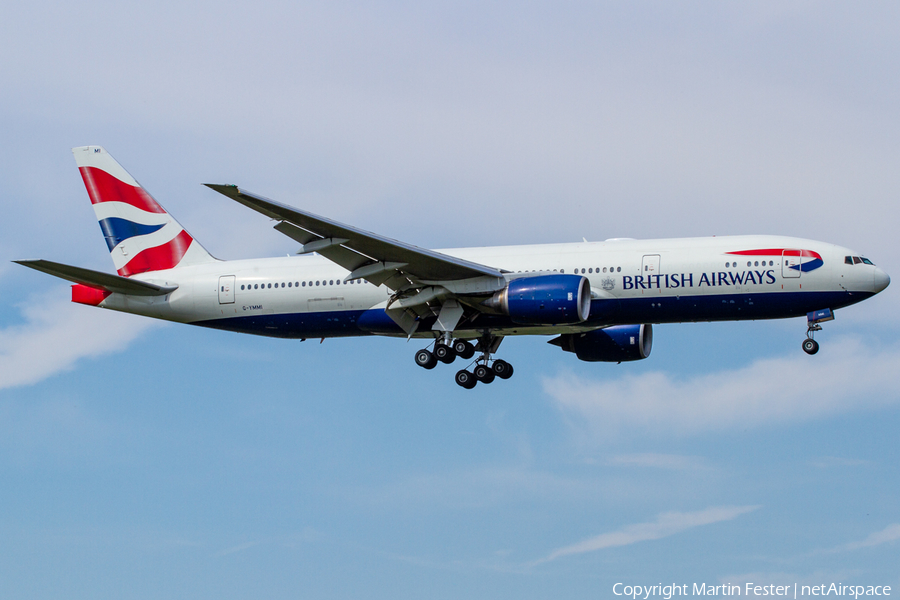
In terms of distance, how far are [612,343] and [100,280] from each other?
1709cm

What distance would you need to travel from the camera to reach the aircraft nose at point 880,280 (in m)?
31.2

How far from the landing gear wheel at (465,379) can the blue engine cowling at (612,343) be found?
162 inches

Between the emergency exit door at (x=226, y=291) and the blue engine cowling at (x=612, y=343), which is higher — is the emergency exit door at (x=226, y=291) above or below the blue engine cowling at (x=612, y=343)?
above

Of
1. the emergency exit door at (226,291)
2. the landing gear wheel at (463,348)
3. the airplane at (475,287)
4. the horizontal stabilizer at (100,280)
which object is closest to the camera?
the airplane at (475,287)

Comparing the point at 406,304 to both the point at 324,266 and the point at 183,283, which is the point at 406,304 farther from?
the point at 183,283

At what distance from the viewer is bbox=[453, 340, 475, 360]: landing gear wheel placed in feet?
113

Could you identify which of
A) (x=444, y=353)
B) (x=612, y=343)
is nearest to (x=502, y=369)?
(x=444, y=353)

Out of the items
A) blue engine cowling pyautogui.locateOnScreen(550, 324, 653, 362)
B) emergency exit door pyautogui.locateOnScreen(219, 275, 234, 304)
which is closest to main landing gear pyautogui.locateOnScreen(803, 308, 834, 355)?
blue engine cowling pyautogui.locateOnScreen(550, 324, 653, 362)

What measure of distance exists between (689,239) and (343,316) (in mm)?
11097

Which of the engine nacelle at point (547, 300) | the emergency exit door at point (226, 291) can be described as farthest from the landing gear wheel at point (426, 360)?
the emergency exit door at point (226, 291)

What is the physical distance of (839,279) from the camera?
3108 centimetres

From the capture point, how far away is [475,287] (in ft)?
106

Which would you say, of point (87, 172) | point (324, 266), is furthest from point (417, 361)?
point (87, 172)

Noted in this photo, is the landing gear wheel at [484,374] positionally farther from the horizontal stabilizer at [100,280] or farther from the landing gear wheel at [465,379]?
the horizontal stabilizer at [100,280]
